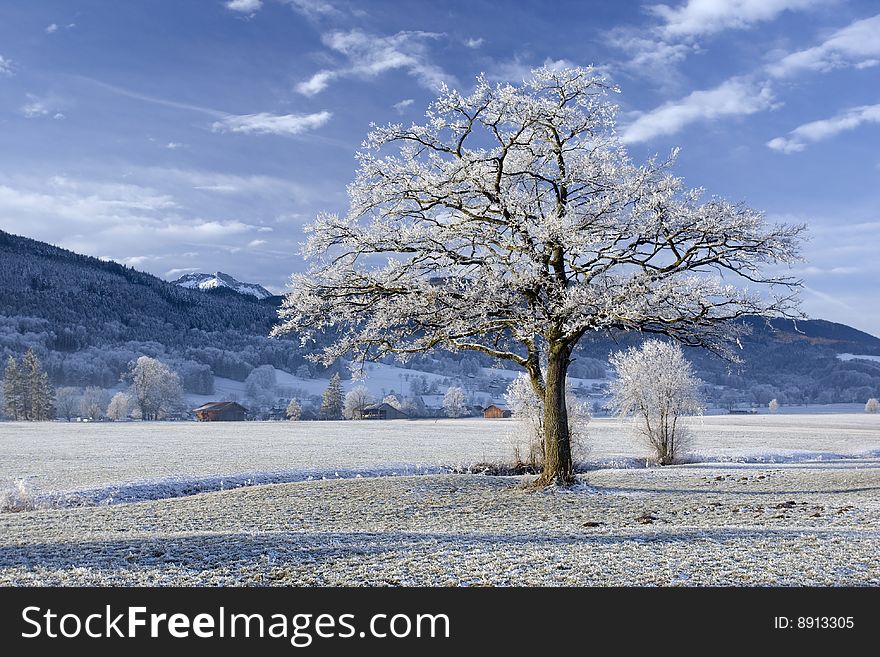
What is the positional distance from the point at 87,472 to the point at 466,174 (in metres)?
28.7

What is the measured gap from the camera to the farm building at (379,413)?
15412 cm

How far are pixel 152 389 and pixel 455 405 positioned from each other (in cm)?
7264

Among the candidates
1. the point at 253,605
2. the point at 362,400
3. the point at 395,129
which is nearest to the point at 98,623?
the point at 253,605

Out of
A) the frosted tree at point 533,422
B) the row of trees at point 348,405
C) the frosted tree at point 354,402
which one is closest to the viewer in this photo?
the frosted tree at point 533,422

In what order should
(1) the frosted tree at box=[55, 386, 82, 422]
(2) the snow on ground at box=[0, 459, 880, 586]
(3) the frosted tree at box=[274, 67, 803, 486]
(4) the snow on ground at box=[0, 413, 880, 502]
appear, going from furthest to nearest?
(1) the frosted tree at box=[55, 386, 82, 422] < (4) the snow on ground at box=[0, 413, 880, 502] < (3) the frosted tree at box=[274, 67, 803, 486] < (2) the snow on ground at box=[0, 459, 880, 586]

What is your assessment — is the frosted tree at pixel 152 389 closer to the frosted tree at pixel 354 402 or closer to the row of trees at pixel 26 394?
the row of trees at pixel 26 394

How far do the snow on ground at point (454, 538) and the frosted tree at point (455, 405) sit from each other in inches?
6186

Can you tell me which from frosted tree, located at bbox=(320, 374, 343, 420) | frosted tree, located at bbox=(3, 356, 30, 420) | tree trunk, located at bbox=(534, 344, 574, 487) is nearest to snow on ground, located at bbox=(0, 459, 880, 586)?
tree trunk, located at bbox=(534, 344, 574, 487)

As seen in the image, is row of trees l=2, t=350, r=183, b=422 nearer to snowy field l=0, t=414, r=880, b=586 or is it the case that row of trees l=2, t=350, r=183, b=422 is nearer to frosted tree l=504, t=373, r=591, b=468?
snowy field l=0, t=414, r=880, b=586

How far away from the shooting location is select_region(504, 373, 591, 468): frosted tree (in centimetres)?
3322

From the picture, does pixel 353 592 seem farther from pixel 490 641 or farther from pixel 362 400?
pixel 362 400

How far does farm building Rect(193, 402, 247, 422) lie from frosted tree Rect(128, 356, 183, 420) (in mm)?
7035

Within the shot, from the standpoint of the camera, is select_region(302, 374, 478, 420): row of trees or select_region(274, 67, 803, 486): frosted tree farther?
select_region(302, 374, 478, 420): row of trees

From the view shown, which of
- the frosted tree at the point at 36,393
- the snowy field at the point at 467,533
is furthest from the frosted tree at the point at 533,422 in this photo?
the frosted tree at the point at 36,393
